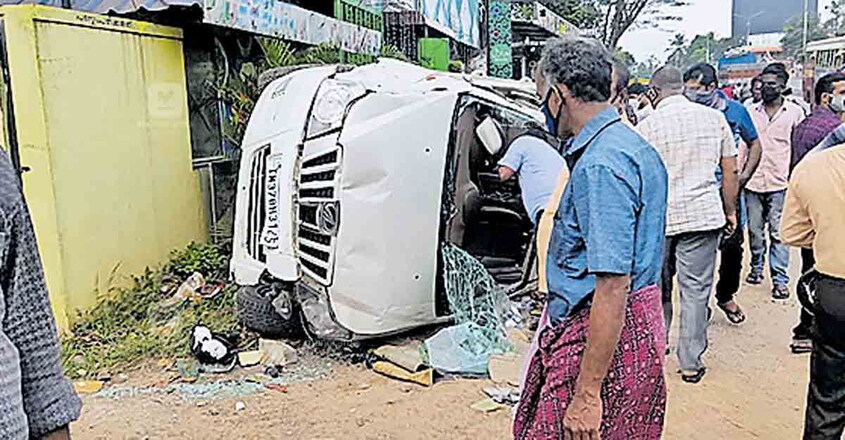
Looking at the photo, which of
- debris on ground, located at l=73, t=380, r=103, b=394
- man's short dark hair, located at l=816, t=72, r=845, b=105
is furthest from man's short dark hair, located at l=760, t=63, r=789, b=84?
debris on ground, located at l=73, t=380, r=103, b=394

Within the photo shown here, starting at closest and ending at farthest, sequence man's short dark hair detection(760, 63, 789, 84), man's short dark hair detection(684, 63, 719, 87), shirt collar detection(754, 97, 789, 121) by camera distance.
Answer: man's short dark hair detection(684, 63, 719, 87) < man's short dark hair detection(760, 63, 789, 84) < shirt collar detection(754, 97, 789, 121)

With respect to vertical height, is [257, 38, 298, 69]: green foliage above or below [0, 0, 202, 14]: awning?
below

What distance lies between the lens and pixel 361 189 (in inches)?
204

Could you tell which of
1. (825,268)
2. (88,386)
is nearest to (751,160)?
(825,268)

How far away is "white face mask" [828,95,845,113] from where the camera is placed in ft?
20.2

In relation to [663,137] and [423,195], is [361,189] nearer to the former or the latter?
[423,195]

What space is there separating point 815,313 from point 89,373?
4.28 meters

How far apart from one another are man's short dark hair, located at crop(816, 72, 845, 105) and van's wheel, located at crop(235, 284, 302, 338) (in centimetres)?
440

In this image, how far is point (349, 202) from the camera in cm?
515

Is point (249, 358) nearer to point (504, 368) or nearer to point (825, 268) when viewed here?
point (504, 368)

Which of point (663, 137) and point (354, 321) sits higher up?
point (663, 137)

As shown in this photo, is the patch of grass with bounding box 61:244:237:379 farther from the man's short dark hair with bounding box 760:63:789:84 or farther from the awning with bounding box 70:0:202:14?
the man's short dark hair with bounding box 760:63:789:84

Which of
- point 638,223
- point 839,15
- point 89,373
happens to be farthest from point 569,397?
point 839,15

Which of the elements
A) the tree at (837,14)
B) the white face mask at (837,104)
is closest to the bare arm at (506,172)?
the white face mask at (837,104)
